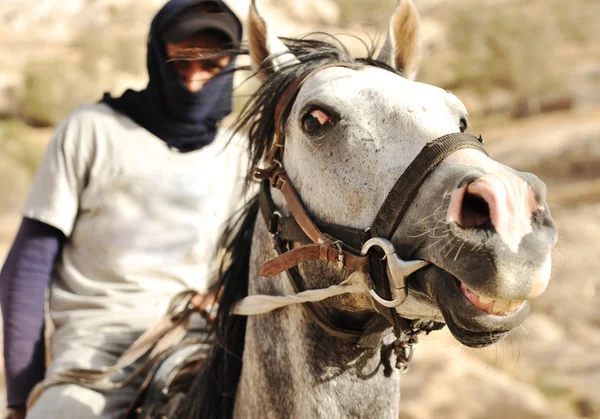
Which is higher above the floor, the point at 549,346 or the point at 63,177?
the point at 63,177

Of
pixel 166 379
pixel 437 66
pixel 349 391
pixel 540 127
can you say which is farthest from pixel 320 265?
pixel 437 66

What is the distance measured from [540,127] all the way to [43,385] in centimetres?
1885

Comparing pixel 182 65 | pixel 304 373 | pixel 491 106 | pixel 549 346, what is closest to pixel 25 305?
pixel 182 65

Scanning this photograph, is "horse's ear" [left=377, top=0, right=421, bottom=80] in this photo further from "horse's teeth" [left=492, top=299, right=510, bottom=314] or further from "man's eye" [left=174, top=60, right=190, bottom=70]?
"horse's teeth" [left=492, top=299, right=510, bottom=314]

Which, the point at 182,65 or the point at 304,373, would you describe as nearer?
the point at 304,373

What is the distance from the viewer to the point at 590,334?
11102 millimetres

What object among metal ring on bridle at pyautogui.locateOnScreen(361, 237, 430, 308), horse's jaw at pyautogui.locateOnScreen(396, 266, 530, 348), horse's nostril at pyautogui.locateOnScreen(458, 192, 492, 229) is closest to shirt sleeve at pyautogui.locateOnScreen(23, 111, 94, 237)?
metal ring on bridle at pyautogui.locateOnScreen(361, 237, 430, 308)

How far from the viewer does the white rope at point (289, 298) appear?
1.83m

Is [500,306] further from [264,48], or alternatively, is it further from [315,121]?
[264,48]

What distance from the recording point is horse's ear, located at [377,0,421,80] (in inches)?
96.1

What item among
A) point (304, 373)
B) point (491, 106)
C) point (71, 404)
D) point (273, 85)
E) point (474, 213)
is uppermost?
point (491, 106)

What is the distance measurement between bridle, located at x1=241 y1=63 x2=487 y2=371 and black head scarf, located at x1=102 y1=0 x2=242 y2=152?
3.34 ft

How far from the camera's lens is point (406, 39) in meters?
2.47

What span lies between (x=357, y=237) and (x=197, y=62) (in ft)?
5.05
